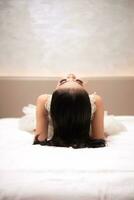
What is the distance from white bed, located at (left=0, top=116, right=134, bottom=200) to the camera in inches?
49.4

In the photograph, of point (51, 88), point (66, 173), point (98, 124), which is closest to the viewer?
point (66, 173)

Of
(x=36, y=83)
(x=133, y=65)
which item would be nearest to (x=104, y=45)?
(x=133, y=65)

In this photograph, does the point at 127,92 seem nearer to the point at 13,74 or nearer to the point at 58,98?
the point at 13,74

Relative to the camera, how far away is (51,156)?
153 cm

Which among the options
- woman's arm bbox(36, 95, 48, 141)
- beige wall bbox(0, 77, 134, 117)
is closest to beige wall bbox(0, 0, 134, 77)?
beige wall bbox(0, 77, 134, 117)

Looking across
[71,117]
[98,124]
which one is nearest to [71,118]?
[71,117]

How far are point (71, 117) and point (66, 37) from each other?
1.30 meters

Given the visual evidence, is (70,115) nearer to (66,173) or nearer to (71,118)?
(71,118)

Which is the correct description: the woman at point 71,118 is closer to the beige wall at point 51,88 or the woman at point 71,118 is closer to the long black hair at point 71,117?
the long black hair at point 71,117

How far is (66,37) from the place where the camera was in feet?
9.62

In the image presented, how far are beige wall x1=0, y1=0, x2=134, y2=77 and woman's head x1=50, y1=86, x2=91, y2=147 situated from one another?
1153mm

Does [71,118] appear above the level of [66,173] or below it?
above

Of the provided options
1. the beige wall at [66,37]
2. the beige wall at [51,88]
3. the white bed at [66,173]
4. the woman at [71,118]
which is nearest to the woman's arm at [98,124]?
the woman at [71,118]

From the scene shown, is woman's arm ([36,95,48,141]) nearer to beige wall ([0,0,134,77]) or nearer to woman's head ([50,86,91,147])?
woman's head ([50,86,91,147])
